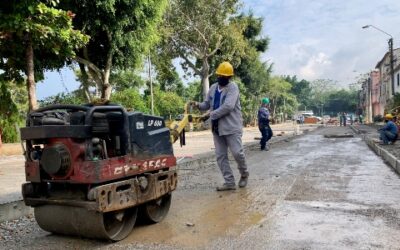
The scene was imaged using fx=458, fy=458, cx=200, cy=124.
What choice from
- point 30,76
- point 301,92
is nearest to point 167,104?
point 30,76

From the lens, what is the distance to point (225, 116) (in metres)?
7.11

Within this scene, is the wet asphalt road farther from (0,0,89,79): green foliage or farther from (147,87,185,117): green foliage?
(147,87,185,117): green foliage

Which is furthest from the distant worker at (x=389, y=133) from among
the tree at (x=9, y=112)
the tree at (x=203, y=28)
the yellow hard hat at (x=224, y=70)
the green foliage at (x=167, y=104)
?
the green foliage at (x=167, y=104)

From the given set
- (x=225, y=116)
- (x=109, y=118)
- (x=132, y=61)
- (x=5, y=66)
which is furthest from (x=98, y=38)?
(x=109, y=118)

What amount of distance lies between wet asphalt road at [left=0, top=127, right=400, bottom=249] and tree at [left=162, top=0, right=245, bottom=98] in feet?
83.0

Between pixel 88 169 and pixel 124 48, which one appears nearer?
pixel 88 169

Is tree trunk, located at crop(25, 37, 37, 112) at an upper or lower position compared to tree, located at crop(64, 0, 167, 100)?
lower

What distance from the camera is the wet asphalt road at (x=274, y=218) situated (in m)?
4.38

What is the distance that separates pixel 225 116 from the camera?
23.3 ft

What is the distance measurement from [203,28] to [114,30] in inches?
713

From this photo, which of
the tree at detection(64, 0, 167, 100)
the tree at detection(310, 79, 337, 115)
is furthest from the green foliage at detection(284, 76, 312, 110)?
the tree at detection(64, 0, 167, 100)

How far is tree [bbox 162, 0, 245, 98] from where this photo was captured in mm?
32250

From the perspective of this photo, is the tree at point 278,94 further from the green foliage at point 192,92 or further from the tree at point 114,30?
the tree at point 114,30

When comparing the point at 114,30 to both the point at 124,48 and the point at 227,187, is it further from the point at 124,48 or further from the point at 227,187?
the point at 227,187
